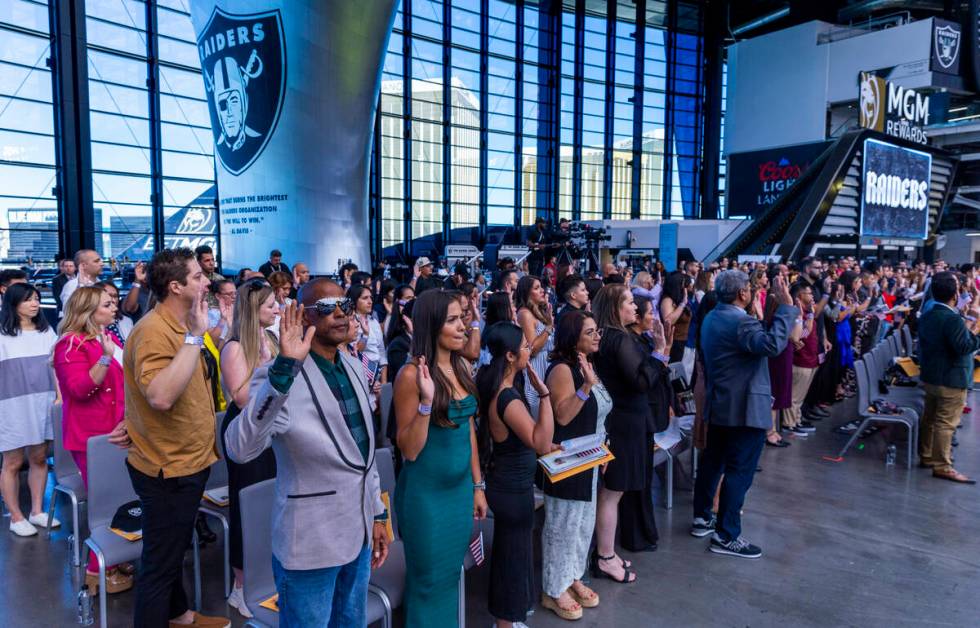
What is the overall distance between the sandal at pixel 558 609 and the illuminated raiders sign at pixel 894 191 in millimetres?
18513

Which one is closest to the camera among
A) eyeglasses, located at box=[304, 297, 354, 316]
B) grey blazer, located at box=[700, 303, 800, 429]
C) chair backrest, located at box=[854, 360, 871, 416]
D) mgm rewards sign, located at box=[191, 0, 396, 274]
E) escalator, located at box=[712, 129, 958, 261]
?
eyeglasses, located at box=[304, 297, 354, 316]

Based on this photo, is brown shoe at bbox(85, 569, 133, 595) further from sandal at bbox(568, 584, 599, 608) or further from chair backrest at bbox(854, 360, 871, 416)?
chair backrest at bbox(854, 360, 871, 416)

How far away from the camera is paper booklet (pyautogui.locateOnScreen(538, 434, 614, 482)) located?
2627 millimetres

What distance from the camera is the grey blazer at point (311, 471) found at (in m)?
1.69

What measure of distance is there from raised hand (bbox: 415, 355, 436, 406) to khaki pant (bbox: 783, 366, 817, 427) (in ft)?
17.2

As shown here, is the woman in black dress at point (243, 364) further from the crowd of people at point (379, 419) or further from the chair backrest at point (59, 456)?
the chair backrest at point (59, 456)

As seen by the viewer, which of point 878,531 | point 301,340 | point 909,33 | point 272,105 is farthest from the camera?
point 909,33

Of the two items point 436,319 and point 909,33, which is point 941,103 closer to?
point 909,33

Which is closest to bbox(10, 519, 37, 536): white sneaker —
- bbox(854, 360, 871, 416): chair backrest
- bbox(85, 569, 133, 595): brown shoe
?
bbox(85, 569, 133, 595): brown shoe

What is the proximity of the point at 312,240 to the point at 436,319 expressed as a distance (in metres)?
10.2

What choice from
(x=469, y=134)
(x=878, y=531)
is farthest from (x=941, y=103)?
(x=878, y=531)

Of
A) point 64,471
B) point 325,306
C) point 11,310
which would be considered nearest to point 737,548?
point 325,306

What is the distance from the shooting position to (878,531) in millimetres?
3947

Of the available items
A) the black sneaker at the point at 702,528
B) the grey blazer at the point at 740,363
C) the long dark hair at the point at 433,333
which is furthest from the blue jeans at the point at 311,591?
the black sneaker at the point at 702,528
